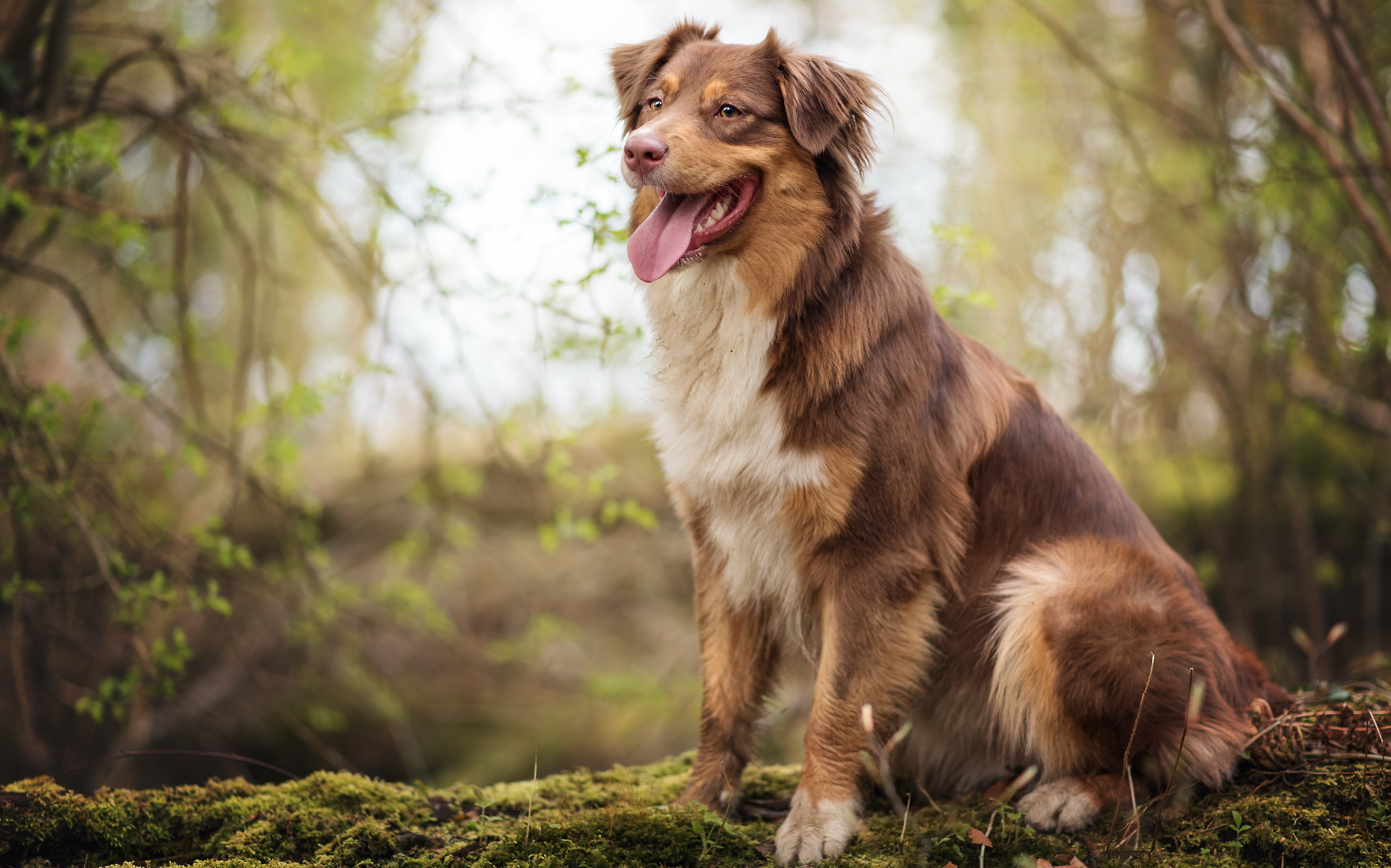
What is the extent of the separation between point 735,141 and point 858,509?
1.27 metres

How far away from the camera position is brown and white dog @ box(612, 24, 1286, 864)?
9.14 feet

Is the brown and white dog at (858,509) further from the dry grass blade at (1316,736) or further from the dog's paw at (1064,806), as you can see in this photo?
the dry grass blade at (1316,736)

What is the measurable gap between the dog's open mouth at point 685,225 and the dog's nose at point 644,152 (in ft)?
0.65

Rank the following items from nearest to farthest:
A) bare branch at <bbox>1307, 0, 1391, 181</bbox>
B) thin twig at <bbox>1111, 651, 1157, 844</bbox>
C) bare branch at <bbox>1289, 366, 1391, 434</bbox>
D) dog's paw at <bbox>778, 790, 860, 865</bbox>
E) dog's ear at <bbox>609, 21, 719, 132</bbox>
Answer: thin twig at <bbox>1111, 651, 1157, 844</bbox> → dog's paw at <bbox>778, 790, 860, 865</bbox> → dog's ear at <bbox>609, 21, 719, 132</bbox> → bare branch at <bbox>1307, 0, 1391, 181</bbox> → bare branch at <bbox>1289, 366, 1391, 434</bbox>

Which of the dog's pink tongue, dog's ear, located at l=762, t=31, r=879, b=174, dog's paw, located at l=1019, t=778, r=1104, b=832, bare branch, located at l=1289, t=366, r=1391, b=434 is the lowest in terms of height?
dog's paw, located at l=1019, t=778, r=1104, b=832

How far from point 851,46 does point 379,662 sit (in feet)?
23.3

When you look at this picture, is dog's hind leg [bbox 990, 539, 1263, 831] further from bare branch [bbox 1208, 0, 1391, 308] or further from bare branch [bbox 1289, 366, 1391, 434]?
bare branch [bbox 1289, 366, 1391, 434]

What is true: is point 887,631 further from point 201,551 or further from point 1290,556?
point 1290,556

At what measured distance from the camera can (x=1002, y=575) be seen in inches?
118

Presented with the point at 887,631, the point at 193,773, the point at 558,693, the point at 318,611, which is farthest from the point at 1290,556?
the point at 193,773

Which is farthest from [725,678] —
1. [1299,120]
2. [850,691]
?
[1299,120]

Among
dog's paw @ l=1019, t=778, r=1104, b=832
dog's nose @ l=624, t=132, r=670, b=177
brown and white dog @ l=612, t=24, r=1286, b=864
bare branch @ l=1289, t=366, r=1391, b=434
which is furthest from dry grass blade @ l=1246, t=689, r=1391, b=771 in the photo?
bare branch @ l=1289, t=366, r=1391, b=434

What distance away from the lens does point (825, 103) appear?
2963mm

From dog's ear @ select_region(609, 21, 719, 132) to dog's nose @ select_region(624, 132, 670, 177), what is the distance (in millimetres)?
668
